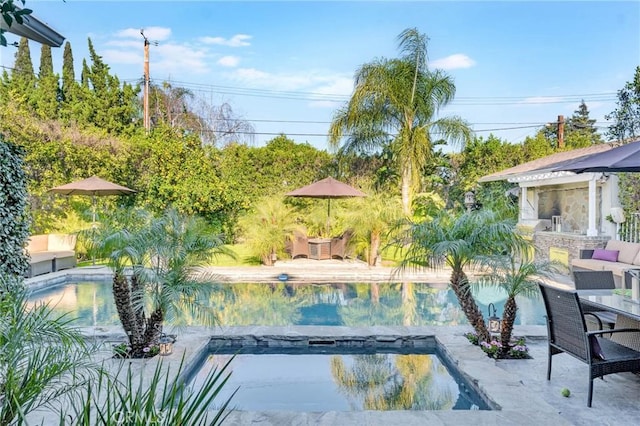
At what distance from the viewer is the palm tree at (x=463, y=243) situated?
5.46 metres

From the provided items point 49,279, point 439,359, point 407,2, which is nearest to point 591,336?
point 439,359

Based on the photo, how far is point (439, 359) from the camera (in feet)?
19.5

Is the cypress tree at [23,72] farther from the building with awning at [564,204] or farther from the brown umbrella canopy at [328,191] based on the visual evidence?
the building with awning at [564,204]

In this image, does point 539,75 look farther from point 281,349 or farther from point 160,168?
point 281,349

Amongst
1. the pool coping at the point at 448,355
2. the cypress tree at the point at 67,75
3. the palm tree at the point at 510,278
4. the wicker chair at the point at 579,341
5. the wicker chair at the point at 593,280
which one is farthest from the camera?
the cypress tree at the point at 67,75

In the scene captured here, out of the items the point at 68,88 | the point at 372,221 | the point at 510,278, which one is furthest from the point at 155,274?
the point at 68,88

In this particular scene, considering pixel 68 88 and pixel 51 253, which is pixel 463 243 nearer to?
pixel 51 253

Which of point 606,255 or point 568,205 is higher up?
point 568,205

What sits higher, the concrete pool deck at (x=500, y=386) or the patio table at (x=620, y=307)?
the patio table at (x=620, y=307)

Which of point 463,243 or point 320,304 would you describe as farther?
point 320,304

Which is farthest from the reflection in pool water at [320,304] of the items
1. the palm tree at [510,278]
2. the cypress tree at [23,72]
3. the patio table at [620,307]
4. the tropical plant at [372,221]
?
the cypress tree at [23,72]

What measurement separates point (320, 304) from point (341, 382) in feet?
13.7

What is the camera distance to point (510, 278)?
5.30 metres

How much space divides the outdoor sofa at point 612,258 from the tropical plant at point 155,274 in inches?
335
